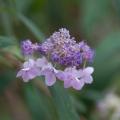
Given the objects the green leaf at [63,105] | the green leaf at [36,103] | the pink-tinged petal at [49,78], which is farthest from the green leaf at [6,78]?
the pink-tinged petal at [49,78]

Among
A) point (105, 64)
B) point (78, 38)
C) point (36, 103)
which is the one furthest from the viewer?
point (78, 38)

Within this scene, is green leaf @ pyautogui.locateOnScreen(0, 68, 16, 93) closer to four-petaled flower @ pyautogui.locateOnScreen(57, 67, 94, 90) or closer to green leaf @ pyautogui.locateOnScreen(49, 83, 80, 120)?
green leaf @ pyautogui.locateOnScreen(49, 83, 80, 120)

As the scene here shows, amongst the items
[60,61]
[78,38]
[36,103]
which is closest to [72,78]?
[60,61]

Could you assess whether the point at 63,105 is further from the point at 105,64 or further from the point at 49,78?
the point at 105,64

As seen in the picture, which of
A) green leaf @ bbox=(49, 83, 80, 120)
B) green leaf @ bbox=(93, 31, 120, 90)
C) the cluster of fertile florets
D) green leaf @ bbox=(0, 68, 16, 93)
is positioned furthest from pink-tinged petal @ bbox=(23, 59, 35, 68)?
green leaf @ bbox=(93, 31, 120, 90)

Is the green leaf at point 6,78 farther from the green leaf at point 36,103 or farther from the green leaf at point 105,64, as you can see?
the green leaf at point 105,64

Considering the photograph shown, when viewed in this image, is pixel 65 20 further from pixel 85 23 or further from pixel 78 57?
pixel 78 57

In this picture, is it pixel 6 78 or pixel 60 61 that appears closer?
pixel 60 61
